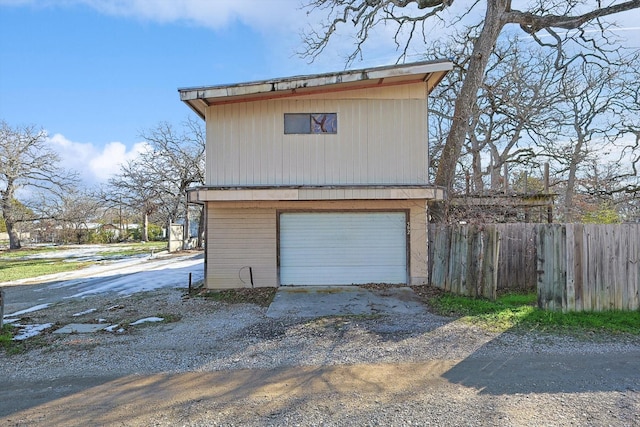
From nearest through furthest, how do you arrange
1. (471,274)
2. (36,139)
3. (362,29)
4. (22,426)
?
1. (22,426)
2. (471,274)
3. (362,29)
4. (36,139)

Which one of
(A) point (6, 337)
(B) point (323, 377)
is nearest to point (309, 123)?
(B) point (323, 377)

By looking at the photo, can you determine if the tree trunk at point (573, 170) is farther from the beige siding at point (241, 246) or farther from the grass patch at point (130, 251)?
the grass patch at point (130, 251)

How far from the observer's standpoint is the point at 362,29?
1305cm

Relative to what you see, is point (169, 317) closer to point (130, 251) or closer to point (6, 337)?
point (6, 337)

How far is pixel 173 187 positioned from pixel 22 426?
2530cm

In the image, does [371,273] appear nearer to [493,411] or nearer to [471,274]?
[471,274]

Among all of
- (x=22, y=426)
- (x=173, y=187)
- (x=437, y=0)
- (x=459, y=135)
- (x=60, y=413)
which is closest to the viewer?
(x=22, y=426)

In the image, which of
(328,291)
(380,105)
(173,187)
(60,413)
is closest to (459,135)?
(380,105)

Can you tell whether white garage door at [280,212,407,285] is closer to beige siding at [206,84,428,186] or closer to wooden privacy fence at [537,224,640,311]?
beige siding at [206,84,428,186]

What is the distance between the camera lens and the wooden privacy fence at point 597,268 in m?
6.48

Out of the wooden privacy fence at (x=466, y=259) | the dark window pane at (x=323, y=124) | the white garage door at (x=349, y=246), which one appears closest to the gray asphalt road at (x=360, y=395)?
the wooden privacy fence at (x=466, y=259)

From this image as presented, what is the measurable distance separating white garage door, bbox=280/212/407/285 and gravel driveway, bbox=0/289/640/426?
3.31 meters

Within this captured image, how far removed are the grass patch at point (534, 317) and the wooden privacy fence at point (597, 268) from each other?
0.64 feet

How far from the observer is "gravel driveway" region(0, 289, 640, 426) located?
3416mm
